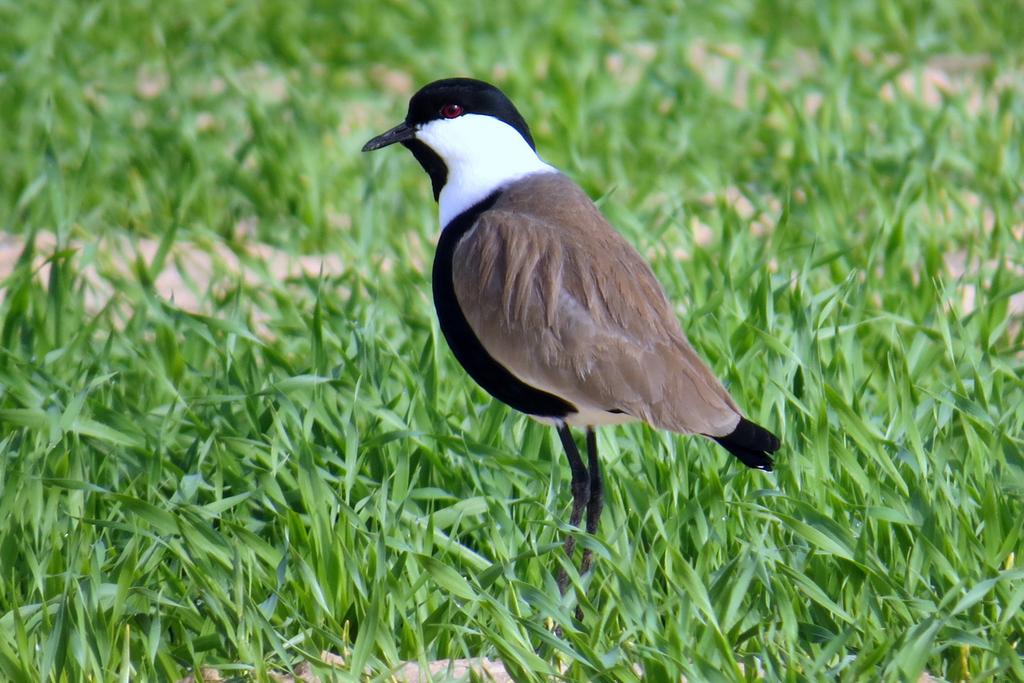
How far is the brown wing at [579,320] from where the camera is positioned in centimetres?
303

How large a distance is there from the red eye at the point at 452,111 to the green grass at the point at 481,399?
0.69m

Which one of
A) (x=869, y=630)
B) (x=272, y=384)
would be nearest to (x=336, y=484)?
(x=272, y=384)

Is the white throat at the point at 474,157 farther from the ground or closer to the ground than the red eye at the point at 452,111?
closer to the ground

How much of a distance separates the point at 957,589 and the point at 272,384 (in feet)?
5.38

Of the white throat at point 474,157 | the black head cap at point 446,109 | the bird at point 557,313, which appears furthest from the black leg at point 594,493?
the black head cap at point 446,109

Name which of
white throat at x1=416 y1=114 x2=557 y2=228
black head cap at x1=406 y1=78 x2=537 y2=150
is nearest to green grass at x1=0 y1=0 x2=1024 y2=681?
white throat at x1=416 y1=114 x2=557 y2=228

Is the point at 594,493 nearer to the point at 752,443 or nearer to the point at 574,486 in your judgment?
the point at 574,486

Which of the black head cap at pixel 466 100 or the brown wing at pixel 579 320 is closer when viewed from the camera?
the brown wing at pixel 579 320

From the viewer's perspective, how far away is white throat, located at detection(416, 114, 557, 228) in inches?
133

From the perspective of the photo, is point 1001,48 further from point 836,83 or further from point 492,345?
A: point 492,345

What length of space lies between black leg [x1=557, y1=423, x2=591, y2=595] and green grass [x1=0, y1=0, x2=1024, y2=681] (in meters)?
0.07

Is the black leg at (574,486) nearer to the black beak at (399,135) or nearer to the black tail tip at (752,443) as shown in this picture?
the black tail tip at (752,443)

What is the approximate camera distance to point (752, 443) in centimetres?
294

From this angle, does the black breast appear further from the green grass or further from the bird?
the green grass
